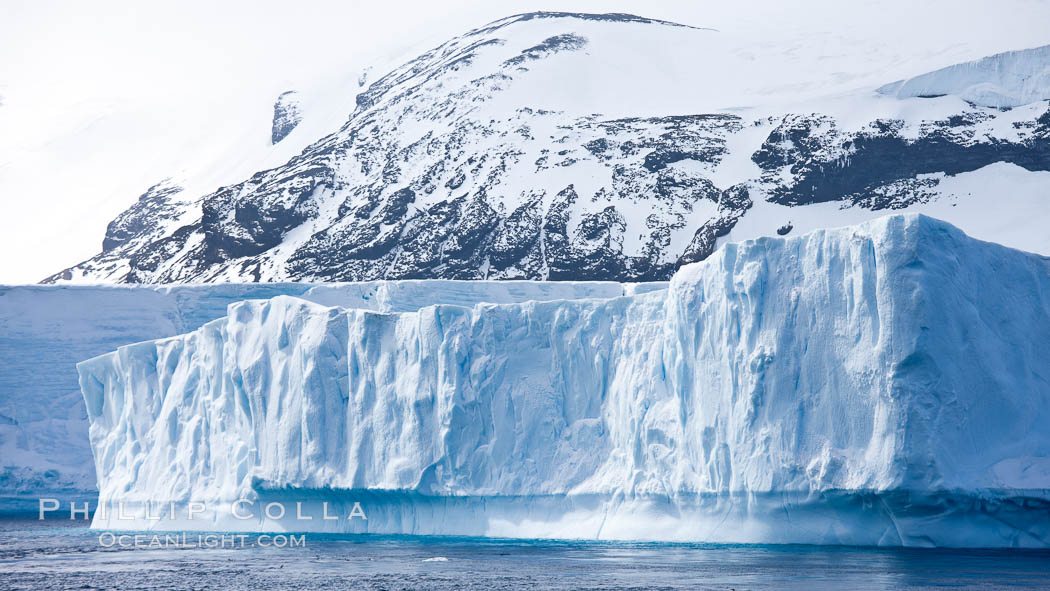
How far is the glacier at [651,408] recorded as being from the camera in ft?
61.5

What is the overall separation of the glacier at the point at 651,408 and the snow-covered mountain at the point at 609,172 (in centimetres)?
2149

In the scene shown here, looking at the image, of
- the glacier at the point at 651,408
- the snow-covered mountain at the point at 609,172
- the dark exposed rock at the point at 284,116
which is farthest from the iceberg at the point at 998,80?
the dark exposed rock at the point at 284,116

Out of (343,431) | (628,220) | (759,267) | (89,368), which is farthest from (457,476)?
(628,220)

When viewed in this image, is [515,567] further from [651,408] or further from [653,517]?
[651,408]

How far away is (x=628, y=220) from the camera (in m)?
51.3

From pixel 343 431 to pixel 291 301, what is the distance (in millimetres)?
3146

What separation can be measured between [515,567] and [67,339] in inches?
851

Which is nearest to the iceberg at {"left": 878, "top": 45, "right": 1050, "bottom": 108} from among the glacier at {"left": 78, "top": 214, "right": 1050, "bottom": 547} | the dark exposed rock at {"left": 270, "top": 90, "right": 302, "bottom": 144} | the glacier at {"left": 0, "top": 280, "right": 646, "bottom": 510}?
the glacier at {"left": 0, "top": 280, "right": 646, "bottom": 510}

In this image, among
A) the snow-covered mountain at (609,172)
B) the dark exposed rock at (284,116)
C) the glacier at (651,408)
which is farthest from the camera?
the dark exposed rock at (284,116)

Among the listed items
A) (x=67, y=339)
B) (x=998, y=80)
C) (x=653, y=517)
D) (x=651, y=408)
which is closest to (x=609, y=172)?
(x=998, y=80)

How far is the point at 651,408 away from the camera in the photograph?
2298 centimetres

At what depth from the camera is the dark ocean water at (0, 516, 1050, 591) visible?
15.7m

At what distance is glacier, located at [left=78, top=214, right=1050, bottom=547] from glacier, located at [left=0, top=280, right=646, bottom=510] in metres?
4.62

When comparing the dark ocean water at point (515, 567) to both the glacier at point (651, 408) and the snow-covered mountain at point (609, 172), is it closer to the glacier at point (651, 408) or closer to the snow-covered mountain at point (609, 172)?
the glacier at point (651, 408)
